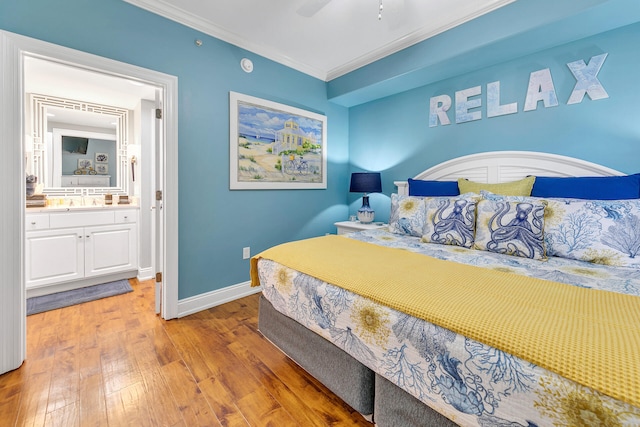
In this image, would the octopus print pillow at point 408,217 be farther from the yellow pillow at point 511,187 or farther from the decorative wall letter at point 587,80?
the decorative wall letter at point 587,80

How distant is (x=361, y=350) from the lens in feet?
3.95

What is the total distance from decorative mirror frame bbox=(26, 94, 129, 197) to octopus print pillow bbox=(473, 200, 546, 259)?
419cm

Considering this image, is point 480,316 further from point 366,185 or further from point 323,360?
point 366,185

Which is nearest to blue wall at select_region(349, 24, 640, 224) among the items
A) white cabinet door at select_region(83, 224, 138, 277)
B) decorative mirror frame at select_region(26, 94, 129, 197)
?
white cabinet door at select_region(83, 224, 138, 277)

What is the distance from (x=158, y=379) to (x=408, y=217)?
209 cm

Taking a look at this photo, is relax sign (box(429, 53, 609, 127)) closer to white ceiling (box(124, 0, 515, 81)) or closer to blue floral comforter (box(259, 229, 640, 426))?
white ceiling (box(124, 0, 515, 81))

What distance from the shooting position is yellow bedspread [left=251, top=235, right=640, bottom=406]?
689 mm

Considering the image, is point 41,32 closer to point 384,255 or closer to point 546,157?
point 384,255

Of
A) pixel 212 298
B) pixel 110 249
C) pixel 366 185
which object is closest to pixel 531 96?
pixel 366 185

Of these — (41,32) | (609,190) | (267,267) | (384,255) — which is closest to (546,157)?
(609,190)

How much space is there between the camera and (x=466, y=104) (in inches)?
110

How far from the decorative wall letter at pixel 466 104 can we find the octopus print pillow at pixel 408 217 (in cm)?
109

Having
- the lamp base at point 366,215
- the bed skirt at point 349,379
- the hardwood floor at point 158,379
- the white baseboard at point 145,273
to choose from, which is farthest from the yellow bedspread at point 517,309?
the white baseboard at point 145,273

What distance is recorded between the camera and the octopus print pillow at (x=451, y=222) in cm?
194
